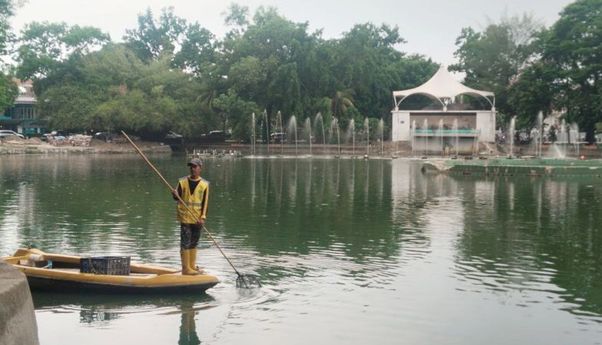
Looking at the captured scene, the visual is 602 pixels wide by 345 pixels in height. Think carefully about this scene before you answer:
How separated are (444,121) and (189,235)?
2603 inches

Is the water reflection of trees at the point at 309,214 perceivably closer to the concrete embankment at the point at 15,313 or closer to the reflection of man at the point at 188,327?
the reflection of man at the point at 188,327

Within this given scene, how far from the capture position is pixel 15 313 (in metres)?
6.89

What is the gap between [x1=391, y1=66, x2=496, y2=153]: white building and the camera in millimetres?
72188

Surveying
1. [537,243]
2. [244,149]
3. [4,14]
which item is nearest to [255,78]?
[244,149]

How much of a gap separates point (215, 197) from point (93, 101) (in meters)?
53.5

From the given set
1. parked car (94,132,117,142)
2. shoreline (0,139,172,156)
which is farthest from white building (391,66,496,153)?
parked car (94,132,117,142)

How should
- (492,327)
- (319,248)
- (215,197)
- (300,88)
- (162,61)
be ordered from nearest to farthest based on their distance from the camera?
(492,327)
(319,248)
(215,197)
(300,88)
(162,61)

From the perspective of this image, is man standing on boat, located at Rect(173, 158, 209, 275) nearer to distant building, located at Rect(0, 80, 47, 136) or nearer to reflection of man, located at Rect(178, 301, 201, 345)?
reflection of man, located at Rect(178, 301, 201, 345)

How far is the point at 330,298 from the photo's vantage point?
12477 mm

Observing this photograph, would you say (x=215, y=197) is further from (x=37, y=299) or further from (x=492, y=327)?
(x=492, y=327)

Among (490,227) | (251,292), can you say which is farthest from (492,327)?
(490,227)

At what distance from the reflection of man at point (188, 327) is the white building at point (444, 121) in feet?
196

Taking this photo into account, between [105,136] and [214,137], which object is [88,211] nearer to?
[214,137]

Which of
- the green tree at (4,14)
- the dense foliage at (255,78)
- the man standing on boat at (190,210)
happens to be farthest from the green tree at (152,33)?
the man standing on boat at (190,210)
